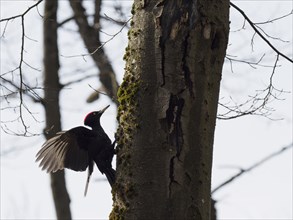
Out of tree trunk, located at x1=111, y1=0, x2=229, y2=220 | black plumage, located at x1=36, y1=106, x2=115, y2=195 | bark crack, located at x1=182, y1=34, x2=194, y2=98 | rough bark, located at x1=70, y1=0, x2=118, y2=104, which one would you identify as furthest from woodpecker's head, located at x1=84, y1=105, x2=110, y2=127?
bark crack, located at x1=182, y1=34, x2=194, y2=98

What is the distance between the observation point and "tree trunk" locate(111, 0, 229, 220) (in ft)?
9.64

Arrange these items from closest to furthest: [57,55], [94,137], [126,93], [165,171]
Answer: [165,171] < [126,93] < [94,137] < [57,55]

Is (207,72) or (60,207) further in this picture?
(60,207)

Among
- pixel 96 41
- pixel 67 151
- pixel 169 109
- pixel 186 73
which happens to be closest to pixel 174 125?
pixel 169 109

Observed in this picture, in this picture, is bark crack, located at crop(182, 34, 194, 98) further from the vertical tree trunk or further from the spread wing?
the vertical tree trunk

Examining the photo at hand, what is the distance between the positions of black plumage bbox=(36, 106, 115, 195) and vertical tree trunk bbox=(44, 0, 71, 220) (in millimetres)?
1851

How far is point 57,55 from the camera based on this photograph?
316 inches

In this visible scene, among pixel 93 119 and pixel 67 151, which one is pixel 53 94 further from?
pixel 67 151

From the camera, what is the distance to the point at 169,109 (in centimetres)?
304

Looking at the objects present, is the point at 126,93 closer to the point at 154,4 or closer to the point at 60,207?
the point at 154,4

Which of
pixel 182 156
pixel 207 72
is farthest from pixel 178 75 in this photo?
pixel 182 156

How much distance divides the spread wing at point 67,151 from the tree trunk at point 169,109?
173 centimetres

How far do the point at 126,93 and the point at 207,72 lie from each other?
0.40 metres

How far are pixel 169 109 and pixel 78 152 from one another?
7.14 ft
